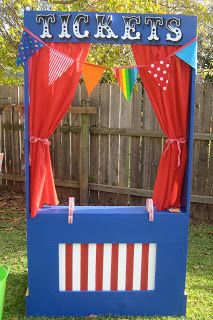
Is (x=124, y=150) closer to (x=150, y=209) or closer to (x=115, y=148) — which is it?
(x=115, y=148)

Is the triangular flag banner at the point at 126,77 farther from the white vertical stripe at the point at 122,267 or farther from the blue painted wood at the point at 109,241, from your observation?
the white vertical stripe at the point at 122,267

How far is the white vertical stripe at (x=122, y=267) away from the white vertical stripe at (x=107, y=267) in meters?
0.09

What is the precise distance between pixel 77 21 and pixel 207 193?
3.40 meters

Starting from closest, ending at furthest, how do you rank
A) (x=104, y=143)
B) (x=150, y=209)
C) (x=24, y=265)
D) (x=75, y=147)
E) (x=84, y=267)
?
(x=150, y=209), (x=84, y=267), (x=24, y=265), (x=104, y=143), (x=75, y=147)

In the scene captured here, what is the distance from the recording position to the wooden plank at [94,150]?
5762 millimetres

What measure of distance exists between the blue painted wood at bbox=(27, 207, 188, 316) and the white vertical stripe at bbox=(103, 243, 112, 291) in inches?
2.6

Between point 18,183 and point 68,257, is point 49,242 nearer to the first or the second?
point 68,257

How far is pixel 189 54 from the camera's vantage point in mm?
2980

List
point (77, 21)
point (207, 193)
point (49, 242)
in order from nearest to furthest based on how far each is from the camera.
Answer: point (77, 21)
point (49, 242)
point (207, 193)

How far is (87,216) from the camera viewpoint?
3.14m

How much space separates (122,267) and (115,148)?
2.76 meters

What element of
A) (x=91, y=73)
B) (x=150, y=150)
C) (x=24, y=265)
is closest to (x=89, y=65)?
(x=91, y=73)

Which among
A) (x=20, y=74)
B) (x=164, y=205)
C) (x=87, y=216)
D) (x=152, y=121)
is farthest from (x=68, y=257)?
(x=20, y=74)

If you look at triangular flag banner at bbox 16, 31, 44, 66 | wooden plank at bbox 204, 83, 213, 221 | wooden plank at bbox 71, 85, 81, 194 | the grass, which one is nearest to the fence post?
wooden plank at bbox 71, 85, 81, 194
